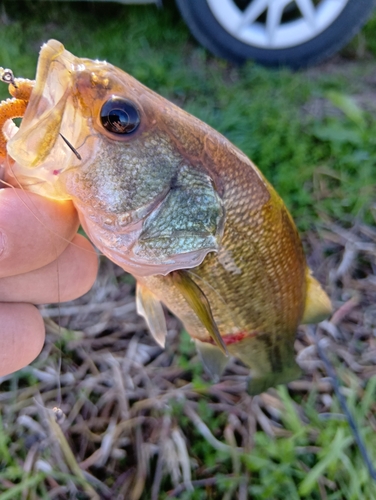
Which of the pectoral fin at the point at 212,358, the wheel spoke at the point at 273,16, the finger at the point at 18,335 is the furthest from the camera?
the wheel spoke at the point at 273,16

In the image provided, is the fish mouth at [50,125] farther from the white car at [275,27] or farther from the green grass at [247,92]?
the white car at [275,27]

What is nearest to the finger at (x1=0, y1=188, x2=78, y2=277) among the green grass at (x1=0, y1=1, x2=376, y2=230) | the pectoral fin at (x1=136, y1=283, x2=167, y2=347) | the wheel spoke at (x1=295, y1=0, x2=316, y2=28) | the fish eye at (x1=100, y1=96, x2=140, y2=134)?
the fish eye at (x1=100, y1=96, x2=140, y2=134)

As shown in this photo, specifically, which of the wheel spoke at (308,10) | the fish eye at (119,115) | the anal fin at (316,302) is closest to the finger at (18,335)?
the fish eye at (119,115)

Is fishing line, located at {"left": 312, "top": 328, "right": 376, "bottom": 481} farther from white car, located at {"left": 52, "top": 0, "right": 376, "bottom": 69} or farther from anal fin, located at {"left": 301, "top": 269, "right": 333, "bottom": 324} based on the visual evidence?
white car, located at {"left": 52, "top": 0, "right": 376, "bottom": 69}

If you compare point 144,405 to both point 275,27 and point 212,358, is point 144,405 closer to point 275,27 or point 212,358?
point 212,358

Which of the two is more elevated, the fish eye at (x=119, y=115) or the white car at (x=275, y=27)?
the white car at (x=275, y=27)

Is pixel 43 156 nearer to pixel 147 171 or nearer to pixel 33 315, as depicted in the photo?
pixel 147 171
